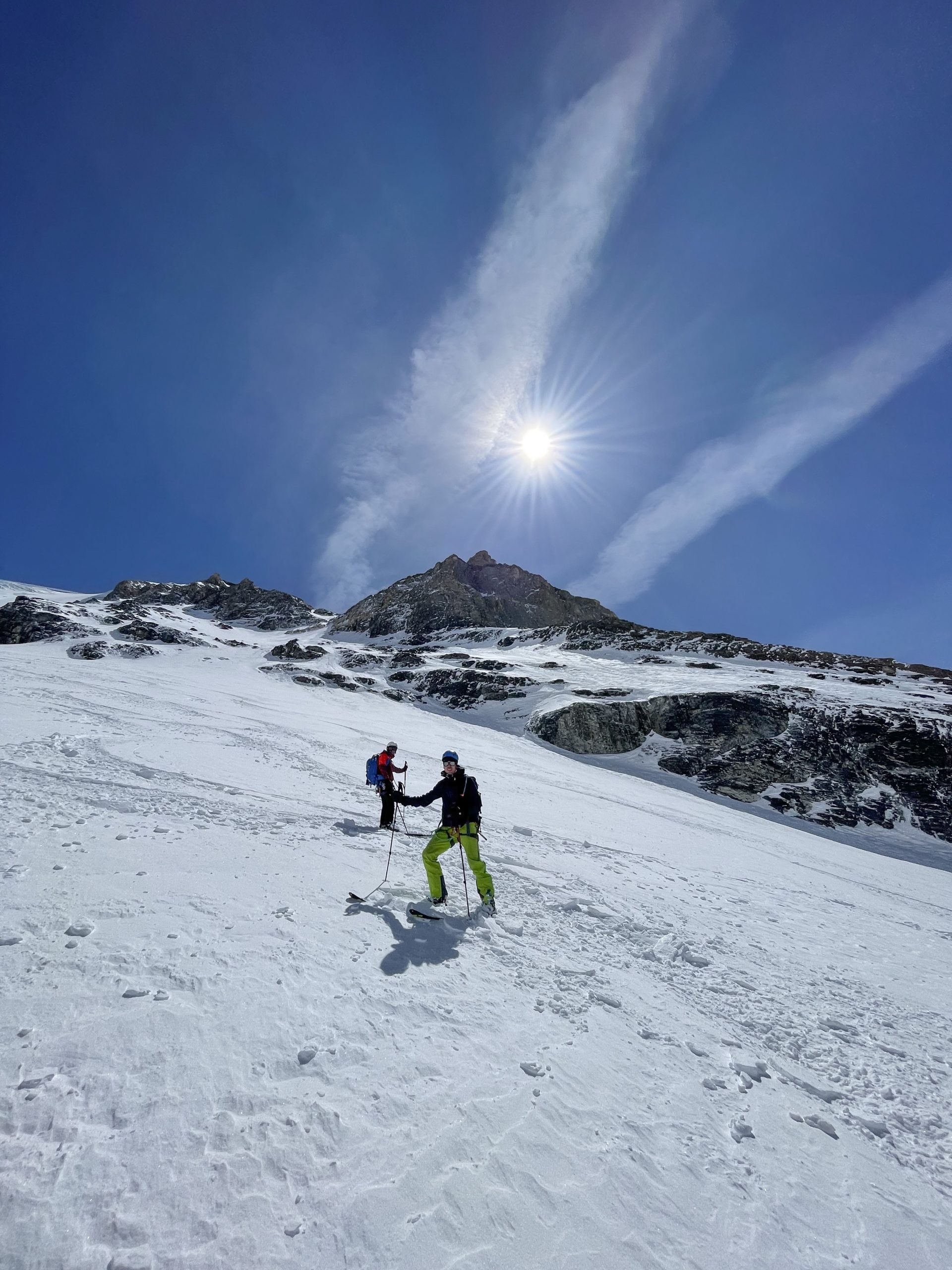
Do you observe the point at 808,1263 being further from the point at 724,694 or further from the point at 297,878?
the point at 724,694

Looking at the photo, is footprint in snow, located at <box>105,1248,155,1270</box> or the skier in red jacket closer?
footprint in snow, located at <box>105,1248,155,1270</box>

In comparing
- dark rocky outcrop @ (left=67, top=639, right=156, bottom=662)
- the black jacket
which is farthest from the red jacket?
dark rocky outcrop @ (left=67, top=639, right=156, bottom=662)

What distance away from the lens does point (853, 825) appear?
26.4 metres

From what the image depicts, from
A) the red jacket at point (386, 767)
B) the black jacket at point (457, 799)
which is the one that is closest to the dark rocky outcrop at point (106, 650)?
the red jacket at point (386, 767)

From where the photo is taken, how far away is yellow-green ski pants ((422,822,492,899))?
7.16 meters

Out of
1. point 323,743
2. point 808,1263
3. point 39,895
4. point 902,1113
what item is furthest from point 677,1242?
point 323,743

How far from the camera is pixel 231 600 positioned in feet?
402

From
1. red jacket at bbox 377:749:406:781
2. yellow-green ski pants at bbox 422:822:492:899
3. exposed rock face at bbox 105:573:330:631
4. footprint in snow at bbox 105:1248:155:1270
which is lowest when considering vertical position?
footprint in snow at bbox 105:1248:155:1270

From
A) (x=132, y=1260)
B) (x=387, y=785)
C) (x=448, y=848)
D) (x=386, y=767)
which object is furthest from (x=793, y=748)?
(x=132, y=1260)

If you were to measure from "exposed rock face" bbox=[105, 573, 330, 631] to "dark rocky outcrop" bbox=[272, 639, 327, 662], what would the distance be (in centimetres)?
5364

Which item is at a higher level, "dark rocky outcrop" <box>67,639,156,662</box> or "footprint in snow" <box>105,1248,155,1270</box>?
"dark rocky outcrop" <box>67,639,156,662</box>

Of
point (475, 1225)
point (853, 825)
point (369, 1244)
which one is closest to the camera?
point (369, 1244)

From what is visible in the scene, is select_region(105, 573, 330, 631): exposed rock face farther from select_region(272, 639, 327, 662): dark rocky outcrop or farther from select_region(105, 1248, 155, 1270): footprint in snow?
select_region(105, 1248, 155, 1270): footprint in snow

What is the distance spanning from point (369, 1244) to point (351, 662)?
61028mm
